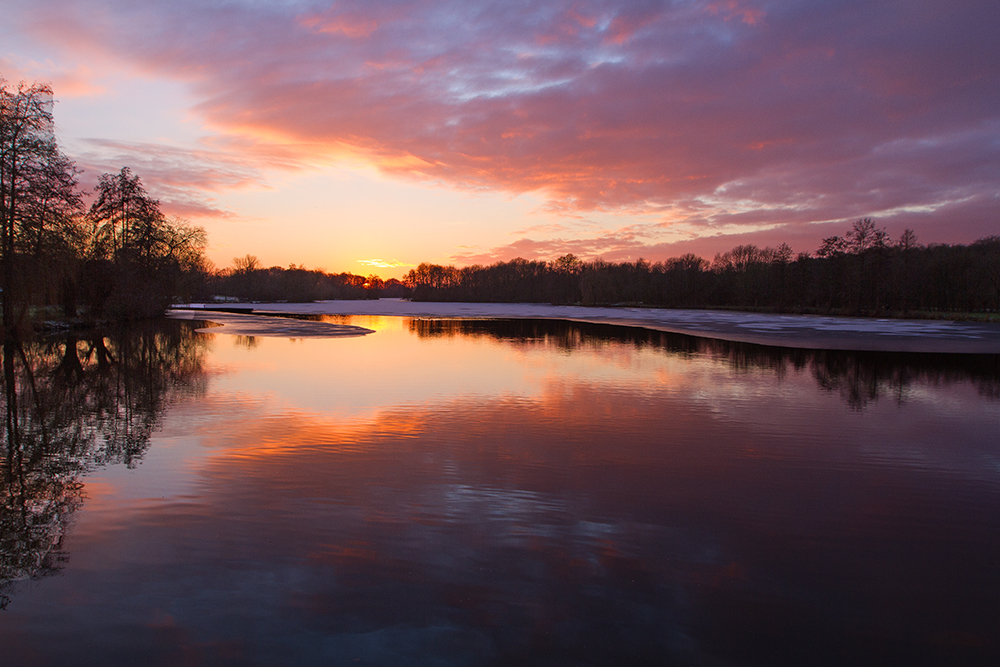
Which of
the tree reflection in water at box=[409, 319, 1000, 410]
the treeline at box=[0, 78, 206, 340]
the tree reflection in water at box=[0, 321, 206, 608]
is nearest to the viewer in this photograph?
the tree reflection in water at box=[0, 321, 206, 608]

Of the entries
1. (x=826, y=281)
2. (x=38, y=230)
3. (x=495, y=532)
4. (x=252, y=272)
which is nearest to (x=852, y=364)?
(x=495, y=532)

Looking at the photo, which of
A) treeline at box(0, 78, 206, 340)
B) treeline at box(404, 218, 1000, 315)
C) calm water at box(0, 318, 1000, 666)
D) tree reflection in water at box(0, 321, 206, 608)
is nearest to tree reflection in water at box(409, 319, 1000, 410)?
calm water at box(0, 318, 1000, 666)

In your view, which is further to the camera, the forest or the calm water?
the forest

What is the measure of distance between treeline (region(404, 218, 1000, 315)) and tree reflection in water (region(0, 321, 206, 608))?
7919 centimetres

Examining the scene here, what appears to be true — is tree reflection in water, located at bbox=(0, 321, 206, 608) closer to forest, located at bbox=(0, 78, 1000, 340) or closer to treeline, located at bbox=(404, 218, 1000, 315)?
forest, located at bbox=(0, 78, 1000, 340)

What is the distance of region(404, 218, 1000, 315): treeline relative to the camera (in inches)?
2798

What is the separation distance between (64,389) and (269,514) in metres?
12.7

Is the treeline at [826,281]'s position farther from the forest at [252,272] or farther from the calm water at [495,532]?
the calm water at [495,532]

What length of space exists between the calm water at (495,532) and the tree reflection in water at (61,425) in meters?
0.06

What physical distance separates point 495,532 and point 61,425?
1027 cm

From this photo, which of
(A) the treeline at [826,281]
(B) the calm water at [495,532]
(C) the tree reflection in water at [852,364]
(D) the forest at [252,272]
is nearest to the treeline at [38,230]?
(D) the forest at [252,272]

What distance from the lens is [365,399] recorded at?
1416 cm

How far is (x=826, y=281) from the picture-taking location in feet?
253

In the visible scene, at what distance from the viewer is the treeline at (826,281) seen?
71.1 meters
